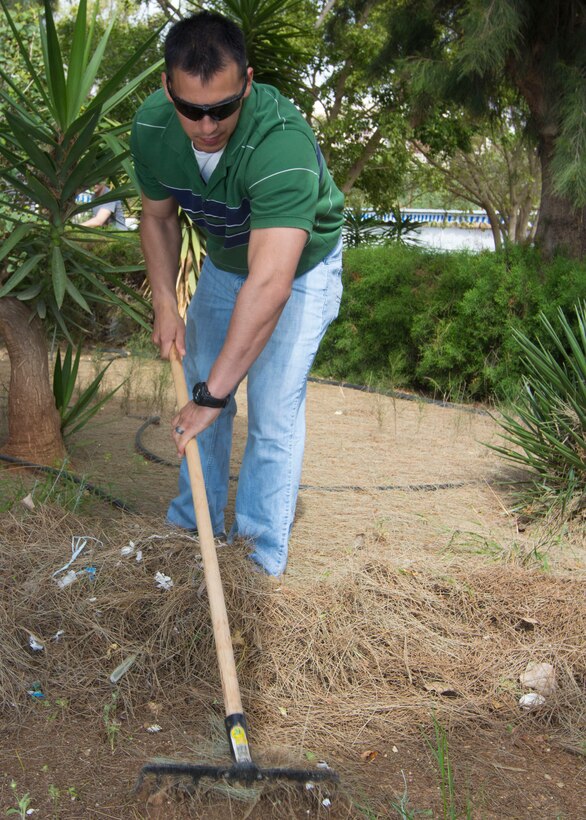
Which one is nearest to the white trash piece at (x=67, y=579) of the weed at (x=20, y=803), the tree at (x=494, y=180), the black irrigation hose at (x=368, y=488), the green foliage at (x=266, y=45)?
the weed at (x=20, y=803)

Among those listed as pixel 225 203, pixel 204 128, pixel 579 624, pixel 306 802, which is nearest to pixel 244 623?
pixel 306 802

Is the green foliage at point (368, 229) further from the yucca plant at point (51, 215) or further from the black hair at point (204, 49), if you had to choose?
the black hair at point (204, 49)

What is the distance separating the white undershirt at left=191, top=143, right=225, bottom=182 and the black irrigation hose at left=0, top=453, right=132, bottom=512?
1398 millimetres

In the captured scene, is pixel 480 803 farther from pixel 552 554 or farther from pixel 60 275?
pixel 60 275

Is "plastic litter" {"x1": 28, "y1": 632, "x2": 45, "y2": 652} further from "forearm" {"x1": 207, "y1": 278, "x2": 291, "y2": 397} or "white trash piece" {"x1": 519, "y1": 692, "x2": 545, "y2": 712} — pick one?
"white trash piece" {"x1": 519, "y1": 692, "x2": 545, "y2": 712}

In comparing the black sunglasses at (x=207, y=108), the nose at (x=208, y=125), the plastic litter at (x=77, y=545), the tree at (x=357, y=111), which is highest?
the tree at (x=357, y=111)

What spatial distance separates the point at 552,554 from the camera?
12.2ft

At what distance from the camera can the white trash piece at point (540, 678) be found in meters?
2.78

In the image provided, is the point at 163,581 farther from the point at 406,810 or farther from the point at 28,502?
the point at 406,810

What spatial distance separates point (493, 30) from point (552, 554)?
4.36 m

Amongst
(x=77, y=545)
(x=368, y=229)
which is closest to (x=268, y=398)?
(x=77, y=545)

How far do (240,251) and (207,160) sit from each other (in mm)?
404

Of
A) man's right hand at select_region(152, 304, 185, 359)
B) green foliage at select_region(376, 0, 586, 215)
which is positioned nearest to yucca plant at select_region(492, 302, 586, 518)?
man's right hand at select_region(152, 304, 185, 359)

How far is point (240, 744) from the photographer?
2227 millimetres
